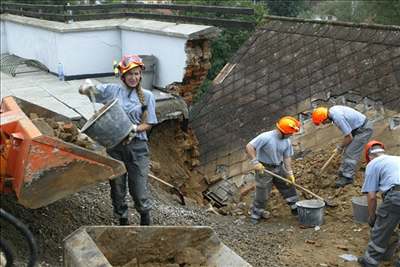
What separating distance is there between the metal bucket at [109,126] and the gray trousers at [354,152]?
403 cm

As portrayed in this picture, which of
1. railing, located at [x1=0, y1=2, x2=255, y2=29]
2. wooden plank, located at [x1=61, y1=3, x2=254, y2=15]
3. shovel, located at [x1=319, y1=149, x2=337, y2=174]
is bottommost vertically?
shovel, located at [x1=319, y1=149, x2=337, y2=174]

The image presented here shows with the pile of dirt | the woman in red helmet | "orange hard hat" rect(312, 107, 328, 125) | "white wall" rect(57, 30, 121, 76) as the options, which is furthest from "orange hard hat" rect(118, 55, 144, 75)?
"white wall" rect(57, 30, 121, 76)

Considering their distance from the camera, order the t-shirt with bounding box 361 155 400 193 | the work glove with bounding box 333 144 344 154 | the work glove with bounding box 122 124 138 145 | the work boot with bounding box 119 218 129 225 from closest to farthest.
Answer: the work glove with bounding box 122 124 138 145
the work boot with bounding box 119 218 129 225
the t-shirt with bounding box 361 155 400 193
the work glove with bounding box 333 144 344 154

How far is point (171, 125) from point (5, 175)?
563cm

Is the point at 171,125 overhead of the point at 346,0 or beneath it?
beneath

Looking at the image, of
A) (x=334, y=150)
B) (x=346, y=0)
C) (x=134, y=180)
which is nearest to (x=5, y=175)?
(x=134, y=180)

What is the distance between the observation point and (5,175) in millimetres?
3912

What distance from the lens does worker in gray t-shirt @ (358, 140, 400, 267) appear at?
5.62 metres

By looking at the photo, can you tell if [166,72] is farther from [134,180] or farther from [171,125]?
[134,180]

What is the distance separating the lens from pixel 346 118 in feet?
25.4

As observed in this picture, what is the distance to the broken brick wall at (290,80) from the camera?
8742mm

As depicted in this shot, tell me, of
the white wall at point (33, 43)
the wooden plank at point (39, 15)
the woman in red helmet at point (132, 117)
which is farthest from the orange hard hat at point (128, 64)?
the wooden plank at point (39, 15)

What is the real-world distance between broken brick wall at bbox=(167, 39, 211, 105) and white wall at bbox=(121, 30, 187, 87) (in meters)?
0.09

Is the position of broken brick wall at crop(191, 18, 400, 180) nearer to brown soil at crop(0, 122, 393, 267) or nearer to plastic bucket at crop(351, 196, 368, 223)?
brown soil at crop(0, 122, 393, 267)
